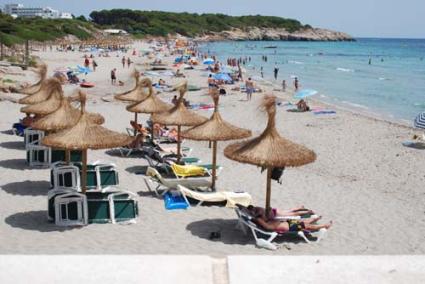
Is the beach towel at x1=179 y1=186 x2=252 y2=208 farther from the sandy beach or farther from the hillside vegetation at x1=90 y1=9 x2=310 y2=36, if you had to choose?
the hillside vegetation at x1=90 y1=9 x2=310 y2=36

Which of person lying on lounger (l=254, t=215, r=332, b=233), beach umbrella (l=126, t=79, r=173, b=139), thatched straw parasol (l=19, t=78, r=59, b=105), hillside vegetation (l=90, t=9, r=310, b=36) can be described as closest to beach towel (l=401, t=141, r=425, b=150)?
beach umbrella (l=126, t=79, r=173, b=139)

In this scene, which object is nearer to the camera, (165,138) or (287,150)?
(287,150)

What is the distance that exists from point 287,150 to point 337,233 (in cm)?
177

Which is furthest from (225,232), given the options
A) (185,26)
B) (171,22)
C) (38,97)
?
(185,26)

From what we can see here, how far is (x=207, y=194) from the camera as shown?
31.5 feet

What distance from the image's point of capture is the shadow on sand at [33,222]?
314 inches

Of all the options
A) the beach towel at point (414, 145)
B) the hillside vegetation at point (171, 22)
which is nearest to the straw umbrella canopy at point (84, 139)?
the beach towel at point (414, 145)

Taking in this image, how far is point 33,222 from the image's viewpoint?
8242 mm

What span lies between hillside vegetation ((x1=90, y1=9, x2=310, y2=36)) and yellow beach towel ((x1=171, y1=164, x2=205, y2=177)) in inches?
3908

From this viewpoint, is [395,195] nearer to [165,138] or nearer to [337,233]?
[337,233]
